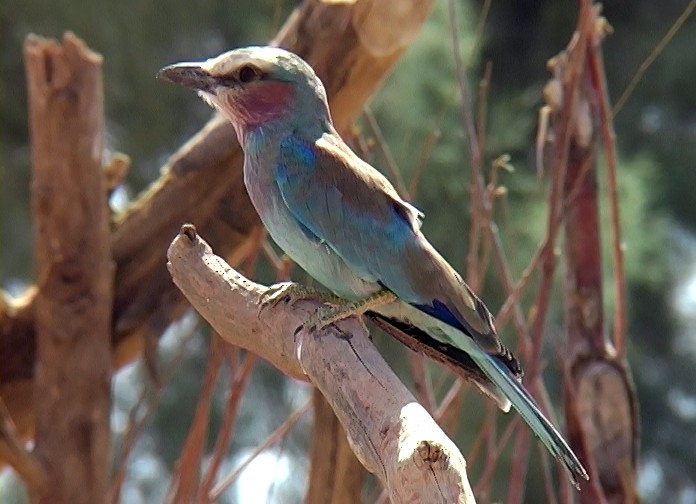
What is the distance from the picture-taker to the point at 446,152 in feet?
9.57

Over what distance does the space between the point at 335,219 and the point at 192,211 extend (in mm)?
652

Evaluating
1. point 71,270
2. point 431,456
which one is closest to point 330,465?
point 71,270

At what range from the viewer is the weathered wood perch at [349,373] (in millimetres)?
855

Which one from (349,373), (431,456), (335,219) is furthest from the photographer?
(335,219)

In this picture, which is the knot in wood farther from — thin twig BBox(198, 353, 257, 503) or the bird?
thin twig BBox(198, 353, 257, 503)

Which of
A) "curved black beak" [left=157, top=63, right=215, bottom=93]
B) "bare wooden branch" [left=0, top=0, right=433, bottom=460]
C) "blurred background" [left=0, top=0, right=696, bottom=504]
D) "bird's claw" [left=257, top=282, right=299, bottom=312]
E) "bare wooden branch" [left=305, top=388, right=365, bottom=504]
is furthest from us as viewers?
"blurred background" [left=0, top=0, right=696, bottom=504]

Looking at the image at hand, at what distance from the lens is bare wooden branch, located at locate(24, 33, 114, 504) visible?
201cm

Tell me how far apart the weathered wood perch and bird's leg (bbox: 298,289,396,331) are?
1 cm

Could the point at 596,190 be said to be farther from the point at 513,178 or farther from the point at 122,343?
the point at 513,178

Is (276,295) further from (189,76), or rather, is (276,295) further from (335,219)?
(189,76)

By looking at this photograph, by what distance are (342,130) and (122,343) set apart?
521mm

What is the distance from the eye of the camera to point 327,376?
1.12 meters

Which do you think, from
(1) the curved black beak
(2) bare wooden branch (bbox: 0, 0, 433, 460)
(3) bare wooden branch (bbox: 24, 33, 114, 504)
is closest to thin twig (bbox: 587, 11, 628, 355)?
(2) bare wooden branch (bbox: 0, 0, 433, 460)

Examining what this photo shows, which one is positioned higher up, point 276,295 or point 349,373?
point 349,373
